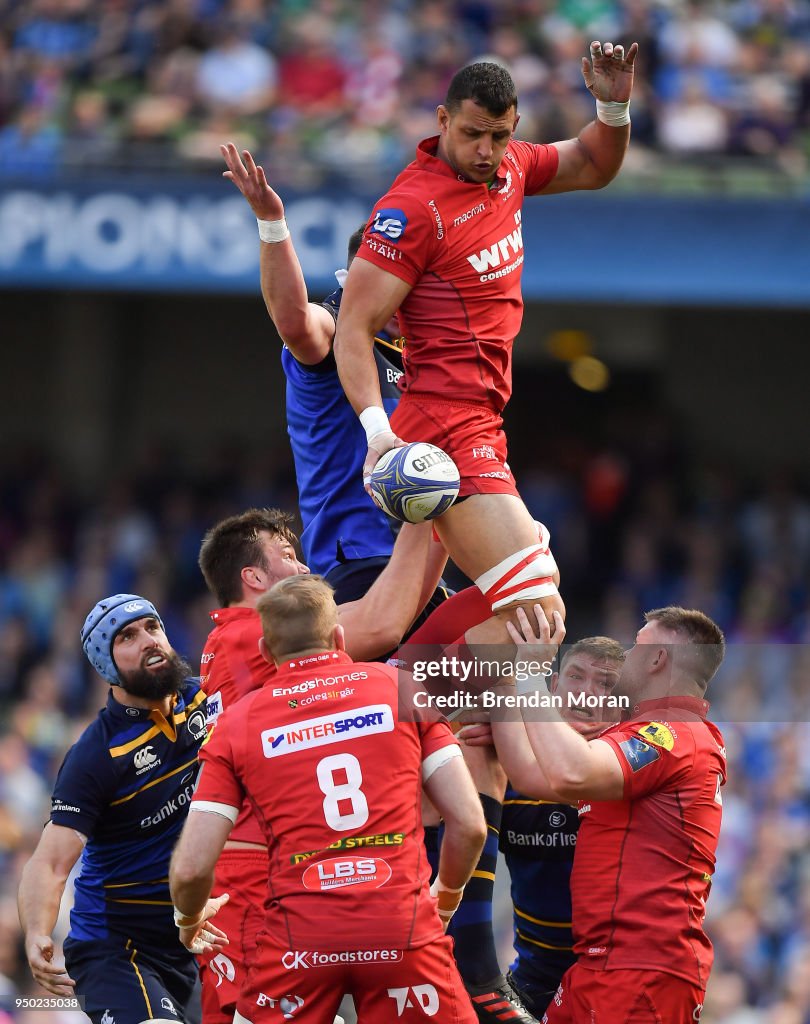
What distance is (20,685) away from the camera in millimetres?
14055

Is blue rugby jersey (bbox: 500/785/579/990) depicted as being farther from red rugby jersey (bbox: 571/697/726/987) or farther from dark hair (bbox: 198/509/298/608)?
dark hair (bbox: 198/509/298/608)

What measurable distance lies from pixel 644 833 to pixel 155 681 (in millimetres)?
1917

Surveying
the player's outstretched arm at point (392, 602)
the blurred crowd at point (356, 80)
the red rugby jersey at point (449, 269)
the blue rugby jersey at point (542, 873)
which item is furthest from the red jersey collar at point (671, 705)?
the blurred crowd at point (356, 80)

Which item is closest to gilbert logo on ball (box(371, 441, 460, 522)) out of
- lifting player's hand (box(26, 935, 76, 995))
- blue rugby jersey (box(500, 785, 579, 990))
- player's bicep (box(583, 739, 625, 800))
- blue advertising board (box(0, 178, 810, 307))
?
player's bicep (box(583, 739, 625, 800))

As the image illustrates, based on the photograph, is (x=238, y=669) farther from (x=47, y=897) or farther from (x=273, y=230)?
(x=273, y=230)

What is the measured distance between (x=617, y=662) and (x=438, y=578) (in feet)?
2.20

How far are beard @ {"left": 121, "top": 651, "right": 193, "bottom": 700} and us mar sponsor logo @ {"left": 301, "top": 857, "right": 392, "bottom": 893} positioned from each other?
1662 mm

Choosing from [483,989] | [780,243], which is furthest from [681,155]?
[483,989]

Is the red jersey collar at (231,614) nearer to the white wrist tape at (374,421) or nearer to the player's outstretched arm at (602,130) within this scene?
the white wrist tape at (374,421)

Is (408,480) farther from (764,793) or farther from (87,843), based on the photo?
(764,793)

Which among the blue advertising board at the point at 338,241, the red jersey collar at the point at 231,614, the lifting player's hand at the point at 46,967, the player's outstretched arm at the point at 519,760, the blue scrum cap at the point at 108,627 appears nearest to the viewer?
the player's outstretched arm at the point at 519,760

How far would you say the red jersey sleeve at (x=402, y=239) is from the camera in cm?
532

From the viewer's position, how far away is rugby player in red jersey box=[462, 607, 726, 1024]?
17.4 feet

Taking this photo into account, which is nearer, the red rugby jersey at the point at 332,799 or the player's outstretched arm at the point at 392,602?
the red rugby jersey at the point at 332,799
